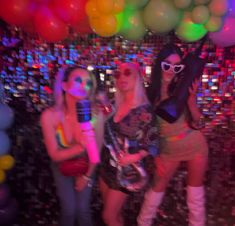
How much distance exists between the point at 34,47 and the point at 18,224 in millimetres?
1624

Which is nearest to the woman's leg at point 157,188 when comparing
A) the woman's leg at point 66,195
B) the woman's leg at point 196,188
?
the woman's leg at point 196,188

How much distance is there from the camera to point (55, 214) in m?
3.72

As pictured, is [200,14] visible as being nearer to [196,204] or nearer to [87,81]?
[87,81]

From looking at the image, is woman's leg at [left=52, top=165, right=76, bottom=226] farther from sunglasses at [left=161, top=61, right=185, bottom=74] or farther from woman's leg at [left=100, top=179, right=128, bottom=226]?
Result: sunglasses at [left=161, top=61, right=185, bottom=74]

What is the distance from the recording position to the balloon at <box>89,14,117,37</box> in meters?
2.73

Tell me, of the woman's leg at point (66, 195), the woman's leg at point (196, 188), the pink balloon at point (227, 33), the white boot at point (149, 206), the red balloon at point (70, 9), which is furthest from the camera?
the white boot at point (149, 206)

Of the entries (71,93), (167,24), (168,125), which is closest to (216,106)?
(168,125)

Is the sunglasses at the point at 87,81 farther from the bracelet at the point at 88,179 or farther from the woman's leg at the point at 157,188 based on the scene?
the woman's leg at the point at 157,188

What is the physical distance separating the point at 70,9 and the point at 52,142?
0.95 m

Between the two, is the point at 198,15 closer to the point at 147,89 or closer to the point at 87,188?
the point at 147,89

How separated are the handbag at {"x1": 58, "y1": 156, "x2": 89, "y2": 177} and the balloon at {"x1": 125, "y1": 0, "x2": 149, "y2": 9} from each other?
1.17 meters

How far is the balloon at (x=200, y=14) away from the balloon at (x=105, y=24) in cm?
55

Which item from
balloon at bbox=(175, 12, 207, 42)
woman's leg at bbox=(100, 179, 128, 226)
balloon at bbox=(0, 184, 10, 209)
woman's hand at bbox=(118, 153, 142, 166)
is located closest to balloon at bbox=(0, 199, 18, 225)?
balloon at bbox=(0, 184, 10, 209)

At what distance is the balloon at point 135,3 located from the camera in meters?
2.78
